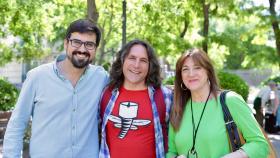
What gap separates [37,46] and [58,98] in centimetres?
1497

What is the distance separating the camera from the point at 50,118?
3.33 metres

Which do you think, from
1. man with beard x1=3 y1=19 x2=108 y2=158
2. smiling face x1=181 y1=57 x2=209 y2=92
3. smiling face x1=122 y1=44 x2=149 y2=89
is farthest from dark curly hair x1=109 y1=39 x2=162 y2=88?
smiling face x1=181 y1=57 x2=209 y2=92

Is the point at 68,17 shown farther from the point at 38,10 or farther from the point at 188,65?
the point at 188,65

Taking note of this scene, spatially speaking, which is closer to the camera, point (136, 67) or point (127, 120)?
point (127, 120)

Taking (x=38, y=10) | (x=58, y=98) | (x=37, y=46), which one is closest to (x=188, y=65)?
(x=58, y=98)

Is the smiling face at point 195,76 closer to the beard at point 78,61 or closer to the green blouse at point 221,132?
the green blouse at point 221,132

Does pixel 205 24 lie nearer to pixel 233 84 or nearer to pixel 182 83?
pixel 233 84

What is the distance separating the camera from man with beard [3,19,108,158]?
3.34 m

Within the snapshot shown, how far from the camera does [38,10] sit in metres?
11.9

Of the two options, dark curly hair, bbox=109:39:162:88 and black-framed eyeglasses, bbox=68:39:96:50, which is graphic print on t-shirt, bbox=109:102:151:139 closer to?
dark curly hair, bbox=109:39:162:88

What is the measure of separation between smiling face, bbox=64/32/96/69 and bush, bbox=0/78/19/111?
28.2 ft

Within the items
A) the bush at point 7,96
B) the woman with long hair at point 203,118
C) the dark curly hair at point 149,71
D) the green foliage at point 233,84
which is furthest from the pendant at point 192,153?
the bush at point 7,96

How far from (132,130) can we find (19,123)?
0.88 m

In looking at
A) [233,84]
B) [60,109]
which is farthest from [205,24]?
[60,109]
